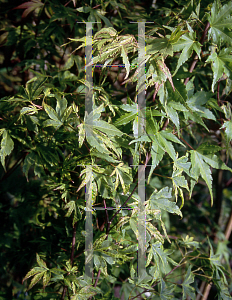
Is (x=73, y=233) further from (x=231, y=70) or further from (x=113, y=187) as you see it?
(x=231, y=70)

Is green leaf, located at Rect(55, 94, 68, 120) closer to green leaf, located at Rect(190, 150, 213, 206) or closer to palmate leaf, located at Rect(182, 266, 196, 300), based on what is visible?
green leaf, located at Rect(190, 150, 213, 206)

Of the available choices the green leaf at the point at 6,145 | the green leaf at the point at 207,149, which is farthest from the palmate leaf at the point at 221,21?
the green leaf at the point at 6,145

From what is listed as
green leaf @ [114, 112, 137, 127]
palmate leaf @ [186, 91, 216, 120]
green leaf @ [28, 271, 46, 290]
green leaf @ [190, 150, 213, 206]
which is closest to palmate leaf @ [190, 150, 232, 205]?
green leaf @ [190, 150, 213, 206]

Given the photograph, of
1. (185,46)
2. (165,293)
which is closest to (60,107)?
(185,46)

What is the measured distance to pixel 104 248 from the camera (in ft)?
2.48

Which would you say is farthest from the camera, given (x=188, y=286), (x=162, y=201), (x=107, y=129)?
(x=188, y=286)

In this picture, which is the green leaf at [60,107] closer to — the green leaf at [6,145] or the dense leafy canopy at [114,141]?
the dense leafy canopy at [114,141]

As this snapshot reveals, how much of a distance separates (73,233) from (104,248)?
13 centimetres

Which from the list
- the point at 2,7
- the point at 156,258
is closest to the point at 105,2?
the point at 2,7

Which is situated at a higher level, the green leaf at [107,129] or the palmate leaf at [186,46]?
the palmate leaf at [186,46]

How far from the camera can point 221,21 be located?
775 millimetres

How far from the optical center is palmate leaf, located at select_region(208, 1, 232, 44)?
0.77m

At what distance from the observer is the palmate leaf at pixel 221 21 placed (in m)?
0.77

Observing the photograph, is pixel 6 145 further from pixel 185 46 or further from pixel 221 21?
pixel 221 21
